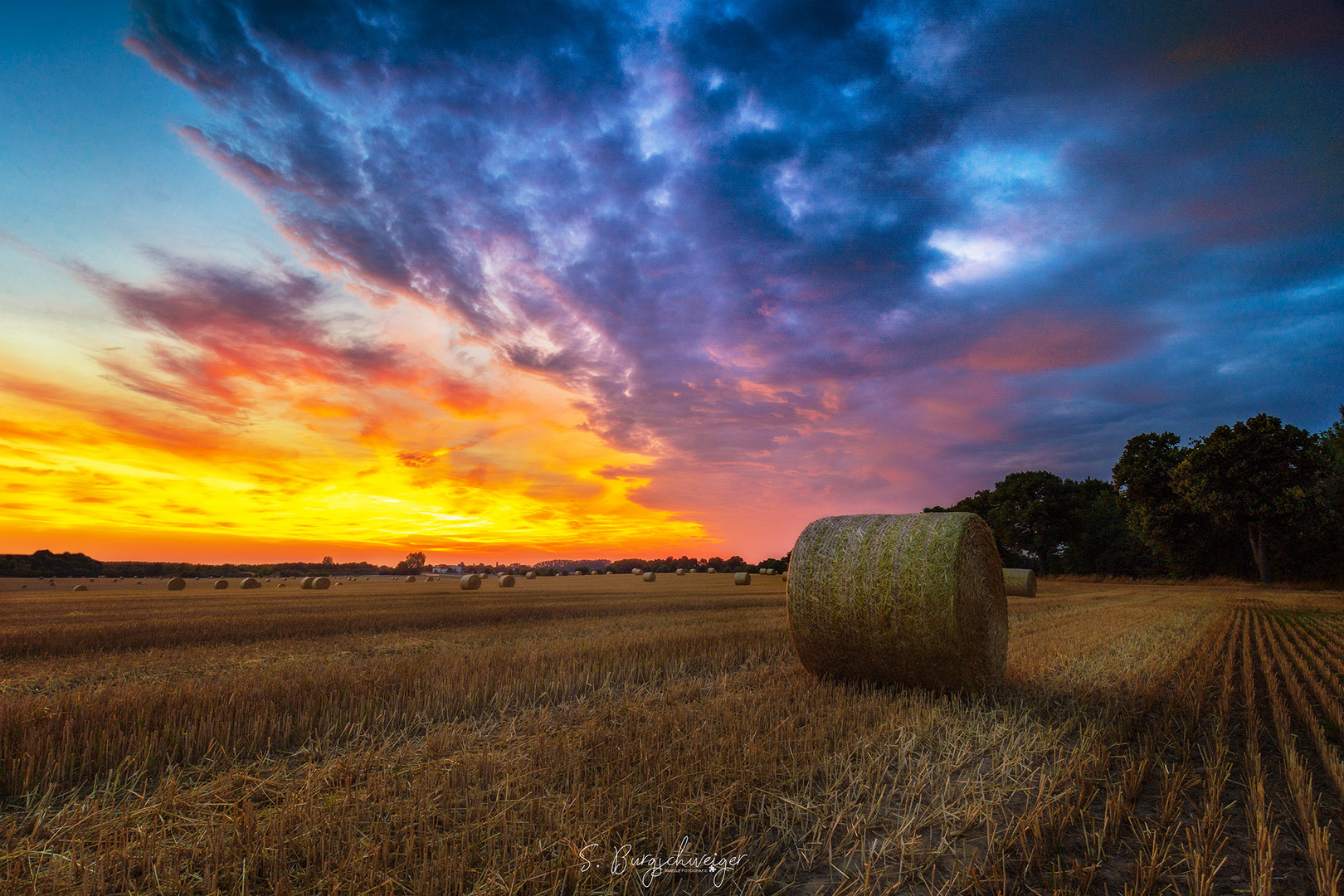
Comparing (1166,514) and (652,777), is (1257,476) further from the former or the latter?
(652,777)

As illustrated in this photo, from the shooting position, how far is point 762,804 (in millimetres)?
3309

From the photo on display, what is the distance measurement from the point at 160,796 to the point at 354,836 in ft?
5.23

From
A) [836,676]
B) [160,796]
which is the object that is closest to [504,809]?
[160,796]

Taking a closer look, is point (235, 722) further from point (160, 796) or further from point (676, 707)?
point (676, 707)

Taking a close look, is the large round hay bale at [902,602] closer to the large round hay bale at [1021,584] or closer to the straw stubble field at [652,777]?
the straw stubble field at [652,777]

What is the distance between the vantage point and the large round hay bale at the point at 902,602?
6.29 metres

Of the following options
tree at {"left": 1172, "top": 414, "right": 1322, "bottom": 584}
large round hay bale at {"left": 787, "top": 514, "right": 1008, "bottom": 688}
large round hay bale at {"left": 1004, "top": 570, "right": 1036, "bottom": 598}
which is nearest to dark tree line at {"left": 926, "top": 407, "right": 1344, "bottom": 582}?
tree at {"left": 1172, "top": 414, "right": 1322, "bottom": 584}

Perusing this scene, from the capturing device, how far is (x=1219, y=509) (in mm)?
30406

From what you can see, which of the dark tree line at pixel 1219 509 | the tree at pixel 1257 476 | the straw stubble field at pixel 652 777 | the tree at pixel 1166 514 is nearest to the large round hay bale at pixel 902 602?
the straw stubble field at pixel 652 777

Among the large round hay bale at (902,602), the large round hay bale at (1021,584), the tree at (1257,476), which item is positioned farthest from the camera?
the tree at (1257,476)

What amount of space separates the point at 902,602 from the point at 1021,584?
22542 mm

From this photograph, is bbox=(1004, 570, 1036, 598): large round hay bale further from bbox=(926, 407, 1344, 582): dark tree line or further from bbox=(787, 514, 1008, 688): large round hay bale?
bbox=(787, 514, 1008, 688): large round hay bale

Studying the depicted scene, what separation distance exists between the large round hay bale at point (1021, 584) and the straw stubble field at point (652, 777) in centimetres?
1794

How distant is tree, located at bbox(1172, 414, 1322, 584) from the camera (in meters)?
28.9
